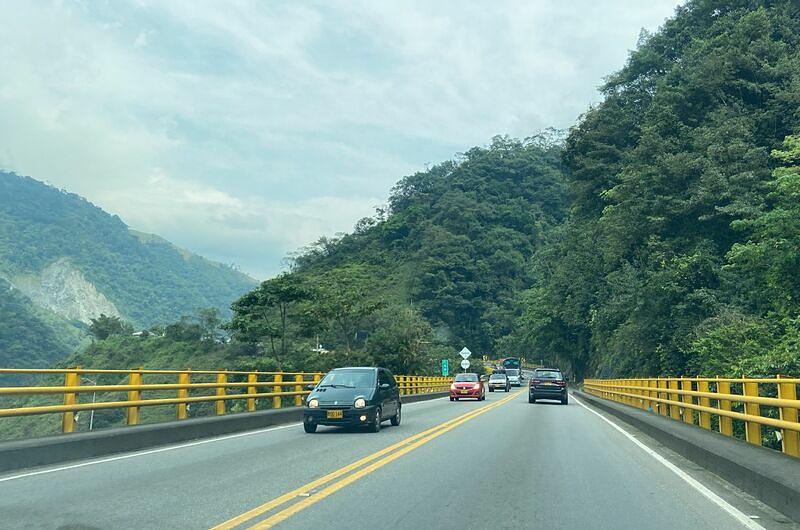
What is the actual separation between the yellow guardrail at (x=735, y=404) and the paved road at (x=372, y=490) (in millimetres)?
1120

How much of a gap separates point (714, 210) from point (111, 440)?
35.1 m

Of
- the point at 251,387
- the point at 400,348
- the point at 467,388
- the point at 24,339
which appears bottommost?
the point at 467,388

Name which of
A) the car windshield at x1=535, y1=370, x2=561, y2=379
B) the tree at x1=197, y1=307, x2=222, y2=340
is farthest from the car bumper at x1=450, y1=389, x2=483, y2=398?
the tree at x1=197, y1=307, x2=222, y2=340

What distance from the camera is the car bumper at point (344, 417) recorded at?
16.1m

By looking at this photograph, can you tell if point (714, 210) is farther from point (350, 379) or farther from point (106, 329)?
point (106, 329)

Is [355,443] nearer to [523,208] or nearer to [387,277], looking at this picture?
[387,277]

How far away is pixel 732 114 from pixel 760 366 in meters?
26.6

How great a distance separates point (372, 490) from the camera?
331 inches

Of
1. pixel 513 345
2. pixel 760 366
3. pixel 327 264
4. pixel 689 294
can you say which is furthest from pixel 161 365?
pixel 760 366

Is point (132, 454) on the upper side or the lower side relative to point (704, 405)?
lower

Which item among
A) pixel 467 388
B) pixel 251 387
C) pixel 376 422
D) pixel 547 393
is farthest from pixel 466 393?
pixel 376 422

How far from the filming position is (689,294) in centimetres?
3778

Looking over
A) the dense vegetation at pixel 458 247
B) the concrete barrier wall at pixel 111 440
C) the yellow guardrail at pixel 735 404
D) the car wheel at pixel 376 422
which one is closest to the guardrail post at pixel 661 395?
the yellow guardrail at pixel 735 404

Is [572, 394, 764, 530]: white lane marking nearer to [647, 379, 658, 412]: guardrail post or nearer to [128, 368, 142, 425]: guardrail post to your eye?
[647, 379, 658, 412]: guardrail post
